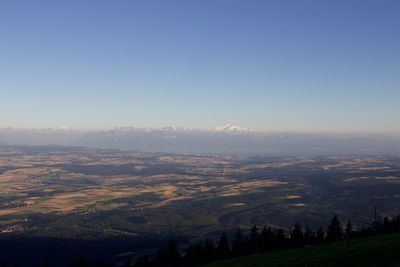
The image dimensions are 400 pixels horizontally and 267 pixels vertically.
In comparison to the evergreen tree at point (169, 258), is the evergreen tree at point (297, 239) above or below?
above

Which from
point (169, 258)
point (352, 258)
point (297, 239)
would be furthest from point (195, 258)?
point (352, 258)

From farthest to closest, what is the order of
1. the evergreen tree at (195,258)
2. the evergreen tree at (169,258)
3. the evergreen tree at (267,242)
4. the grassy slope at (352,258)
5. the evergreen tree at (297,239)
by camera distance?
the evergreen tree at (297,239)
the evergreen tree at (267,242)
the evergreen tree at (195,258)
the evergreen tree at (169,258)
the grassy slope at (352,258)

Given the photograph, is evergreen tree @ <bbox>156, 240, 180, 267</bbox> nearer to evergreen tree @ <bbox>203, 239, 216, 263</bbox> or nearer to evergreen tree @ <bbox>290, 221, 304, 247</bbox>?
evergreen tree @ <bbox>203, 239, 216, 263</bbox>

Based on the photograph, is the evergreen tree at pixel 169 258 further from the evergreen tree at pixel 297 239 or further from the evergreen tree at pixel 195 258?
the evergreen tree at pixel 297 239

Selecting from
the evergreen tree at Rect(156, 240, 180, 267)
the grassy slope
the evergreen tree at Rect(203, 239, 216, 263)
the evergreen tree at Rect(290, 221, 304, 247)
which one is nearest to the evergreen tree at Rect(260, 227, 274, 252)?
the evergreen tree at Rect(290, 221, 304, 247)

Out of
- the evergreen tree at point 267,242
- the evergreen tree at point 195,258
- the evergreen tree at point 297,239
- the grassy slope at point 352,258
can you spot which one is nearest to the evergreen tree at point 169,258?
the evergreen tree at point 195,258

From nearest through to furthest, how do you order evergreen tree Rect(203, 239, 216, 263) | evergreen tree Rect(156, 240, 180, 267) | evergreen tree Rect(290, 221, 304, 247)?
evergreen tree Rect(156, 240, 180, 267)
evergreen tree Rect(203, 239, 216, 263)
evergreen tree Rect(290, 221, 304, 247)

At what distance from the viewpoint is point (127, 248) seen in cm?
17200

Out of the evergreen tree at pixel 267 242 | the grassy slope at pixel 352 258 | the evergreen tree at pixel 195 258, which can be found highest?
the grassy slope at pixel 352 258

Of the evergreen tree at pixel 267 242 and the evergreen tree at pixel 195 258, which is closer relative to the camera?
the evergreen tree at pixel 195 258

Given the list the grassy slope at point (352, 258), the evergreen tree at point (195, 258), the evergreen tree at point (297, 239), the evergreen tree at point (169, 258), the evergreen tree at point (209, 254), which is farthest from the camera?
the evergreen tree at point (297, 239)

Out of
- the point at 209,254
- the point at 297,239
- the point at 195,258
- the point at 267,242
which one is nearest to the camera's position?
the point at 195,258

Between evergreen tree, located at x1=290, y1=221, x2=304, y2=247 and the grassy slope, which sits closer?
the grassy slope

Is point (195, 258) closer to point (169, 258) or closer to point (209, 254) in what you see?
point (209, 254)
